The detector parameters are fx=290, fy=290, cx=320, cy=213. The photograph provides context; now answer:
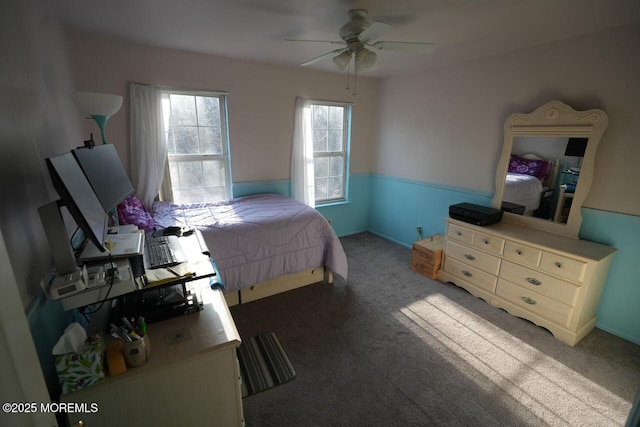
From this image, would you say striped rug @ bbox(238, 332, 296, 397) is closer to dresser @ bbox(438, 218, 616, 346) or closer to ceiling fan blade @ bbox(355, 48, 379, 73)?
dresser @ bbox(438, 218, 616, 346)

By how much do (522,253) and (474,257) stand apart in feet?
1.42

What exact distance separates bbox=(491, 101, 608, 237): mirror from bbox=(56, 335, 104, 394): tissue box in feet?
10.6

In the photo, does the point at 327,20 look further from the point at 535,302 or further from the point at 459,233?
the point at 535,302

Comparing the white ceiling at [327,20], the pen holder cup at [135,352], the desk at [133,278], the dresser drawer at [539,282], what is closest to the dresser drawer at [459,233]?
the dresser drawer at [539,282]

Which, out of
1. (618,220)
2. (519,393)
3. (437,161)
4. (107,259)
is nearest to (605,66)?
(618,220)

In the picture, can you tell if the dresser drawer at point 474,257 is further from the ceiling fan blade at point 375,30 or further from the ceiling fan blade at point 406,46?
the ceiling fan blade at point 375,30

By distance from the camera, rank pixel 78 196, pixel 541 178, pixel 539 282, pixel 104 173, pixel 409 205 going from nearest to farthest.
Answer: pixel 78 196 → pixel 104 173 → pixel 539 282 → pixel 541 178 → pixel 409 205

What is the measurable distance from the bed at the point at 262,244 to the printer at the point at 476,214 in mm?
1247

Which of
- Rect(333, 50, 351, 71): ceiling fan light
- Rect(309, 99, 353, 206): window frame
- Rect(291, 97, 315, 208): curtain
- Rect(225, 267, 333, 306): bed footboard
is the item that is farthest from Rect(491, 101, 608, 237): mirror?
Rect(291, 97, 315, 208): curtain

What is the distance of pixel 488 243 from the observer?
8.73 ft

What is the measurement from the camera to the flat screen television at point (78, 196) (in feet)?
3.28

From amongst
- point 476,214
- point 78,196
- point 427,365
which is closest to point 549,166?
point 476,214

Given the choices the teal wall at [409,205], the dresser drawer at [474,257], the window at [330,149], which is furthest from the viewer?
the window at [330,149]

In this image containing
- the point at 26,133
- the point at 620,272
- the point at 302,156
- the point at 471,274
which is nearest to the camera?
the point at 26,133
